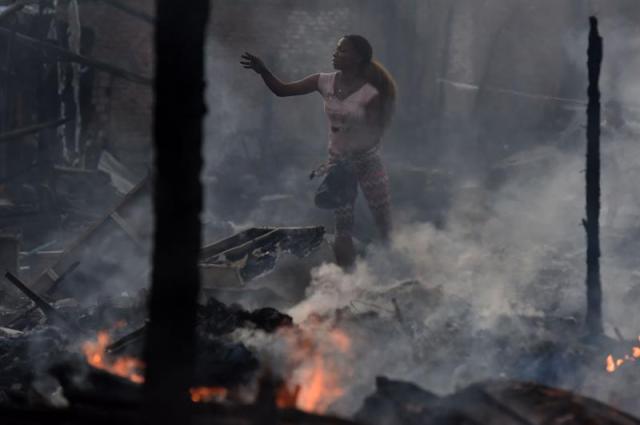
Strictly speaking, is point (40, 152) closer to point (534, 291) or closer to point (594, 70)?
point (534, 291)

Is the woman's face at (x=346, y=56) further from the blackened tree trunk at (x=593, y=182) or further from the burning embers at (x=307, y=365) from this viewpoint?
the burning embers at (x=307, y=365)

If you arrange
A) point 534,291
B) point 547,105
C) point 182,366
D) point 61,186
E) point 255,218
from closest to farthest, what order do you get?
point 182,366 → point 534,291 → point 61,186 → point 255,218 → point 547,105

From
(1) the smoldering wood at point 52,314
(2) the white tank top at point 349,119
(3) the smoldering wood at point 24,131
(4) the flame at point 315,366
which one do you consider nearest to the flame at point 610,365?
(4) the flame at point 315,366

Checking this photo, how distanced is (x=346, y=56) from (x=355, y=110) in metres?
0.58

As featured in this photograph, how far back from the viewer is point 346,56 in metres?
8.40

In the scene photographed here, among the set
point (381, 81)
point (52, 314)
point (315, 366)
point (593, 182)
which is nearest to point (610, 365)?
point (593, 182)

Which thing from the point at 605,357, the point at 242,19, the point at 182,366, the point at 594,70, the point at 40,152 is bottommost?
the point at 605,357

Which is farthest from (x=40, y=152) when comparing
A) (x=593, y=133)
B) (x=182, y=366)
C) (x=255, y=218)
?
(x=182, y=366)

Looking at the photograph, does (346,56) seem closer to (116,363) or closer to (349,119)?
(349,119)

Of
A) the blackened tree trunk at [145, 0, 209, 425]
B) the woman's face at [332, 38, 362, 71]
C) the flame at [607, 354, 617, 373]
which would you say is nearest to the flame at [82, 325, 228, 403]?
the blackened tree trunk at [145, 0, 209, 425]

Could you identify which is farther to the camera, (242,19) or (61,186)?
(242,19)

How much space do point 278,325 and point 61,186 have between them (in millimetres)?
7653

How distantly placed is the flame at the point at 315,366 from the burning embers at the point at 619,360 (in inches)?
75.7

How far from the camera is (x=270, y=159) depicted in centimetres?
1669
